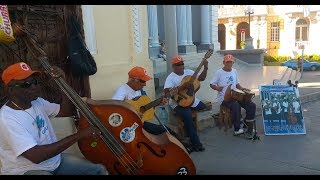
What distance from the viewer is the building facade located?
30.8 m

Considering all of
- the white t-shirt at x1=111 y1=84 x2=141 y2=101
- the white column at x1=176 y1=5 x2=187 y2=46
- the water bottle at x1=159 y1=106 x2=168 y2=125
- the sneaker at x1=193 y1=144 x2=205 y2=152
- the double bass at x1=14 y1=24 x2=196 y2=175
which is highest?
the white column at x1=176 y1=5 x2=187 y2=46

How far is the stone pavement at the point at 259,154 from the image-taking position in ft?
13.9

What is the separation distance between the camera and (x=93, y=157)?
10.1ft

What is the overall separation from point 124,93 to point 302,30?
3171 cm

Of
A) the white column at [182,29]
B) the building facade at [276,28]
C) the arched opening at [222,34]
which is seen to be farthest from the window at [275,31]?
the white column at [182,29]

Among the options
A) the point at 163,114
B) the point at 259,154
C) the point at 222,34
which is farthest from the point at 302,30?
the point at 259,154

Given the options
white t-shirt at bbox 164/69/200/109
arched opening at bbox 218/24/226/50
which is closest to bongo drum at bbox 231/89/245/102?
white t-shirt at bbox 164/69/200/109

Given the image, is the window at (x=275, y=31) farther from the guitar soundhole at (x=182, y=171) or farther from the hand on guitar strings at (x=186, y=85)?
the guitar soundhole at (x=182, y=171)

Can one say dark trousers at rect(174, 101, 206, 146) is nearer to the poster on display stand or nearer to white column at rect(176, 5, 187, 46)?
the poster on display stand

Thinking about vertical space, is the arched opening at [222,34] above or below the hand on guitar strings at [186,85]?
above

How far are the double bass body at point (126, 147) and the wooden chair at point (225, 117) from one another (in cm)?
246

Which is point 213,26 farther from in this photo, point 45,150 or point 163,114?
point 45,150

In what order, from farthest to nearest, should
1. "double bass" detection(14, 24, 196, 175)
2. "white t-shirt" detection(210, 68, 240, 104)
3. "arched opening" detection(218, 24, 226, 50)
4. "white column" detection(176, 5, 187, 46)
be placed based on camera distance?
"arched opening" detection(218, 24, 226, 50)
"white column" detection(176, 5, 187, 46)
"white t-shirt" detection(210, 68, 240, 104)
"double bass" detection(14, 24, 196, 175)

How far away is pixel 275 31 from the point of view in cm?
3294
